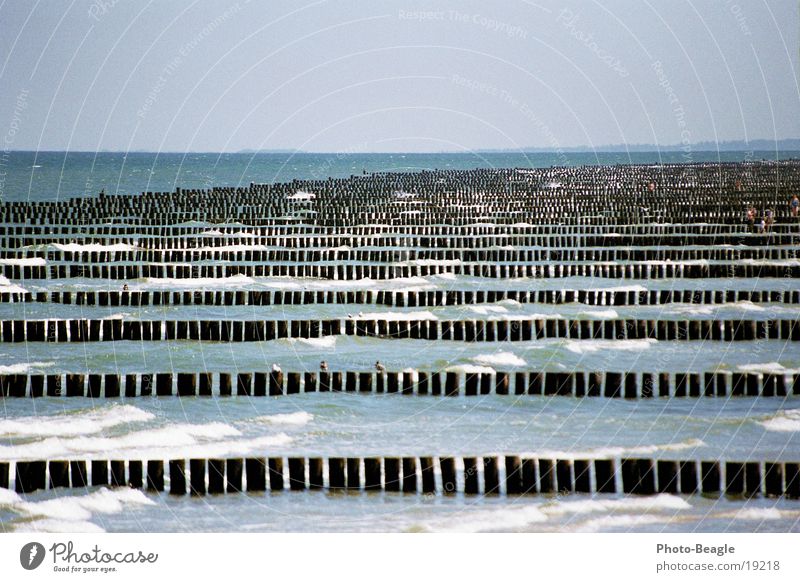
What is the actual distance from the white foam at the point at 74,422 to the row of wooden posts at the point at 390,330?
835 centimetres

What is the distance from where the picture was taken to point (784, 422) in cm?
2136

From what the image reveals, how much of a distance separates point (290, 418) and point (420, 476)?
5105 mm

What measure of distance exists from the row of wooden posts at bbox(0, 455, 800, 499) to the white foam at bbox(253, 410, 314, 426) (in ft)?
13.0

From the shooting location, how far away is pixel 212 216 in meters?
72.2

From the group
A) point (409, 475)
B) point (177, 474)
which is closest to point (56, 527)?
point (177, 474)

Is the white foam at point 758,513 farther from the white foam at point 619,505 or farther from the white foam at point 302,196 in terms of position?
the white foam at point 302,196

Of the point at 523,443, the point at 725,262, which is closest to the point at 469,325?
the point at 523,443

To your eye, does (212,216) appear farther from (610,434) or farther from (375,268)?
(610,434)

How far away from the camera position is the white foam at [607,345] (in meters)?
28.8

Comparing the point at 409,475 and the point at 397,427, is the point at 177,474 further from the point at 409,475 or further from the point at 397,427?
the point at 397,427

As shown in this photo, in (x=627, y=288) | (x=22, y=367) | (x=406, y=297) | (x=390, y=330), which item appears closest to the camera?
(x=22, y=367)

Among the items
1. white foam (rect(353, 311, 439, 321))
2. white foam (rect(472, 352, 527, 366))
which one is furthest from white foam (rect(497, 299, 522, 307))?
white foam (rect(472, 352, 527, 366))
